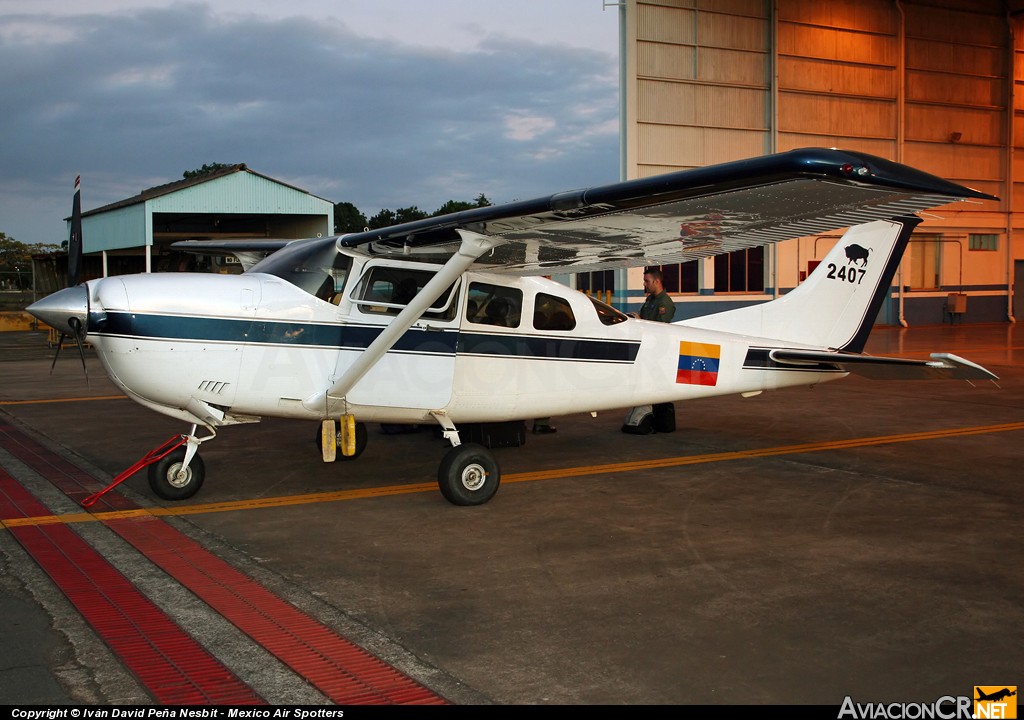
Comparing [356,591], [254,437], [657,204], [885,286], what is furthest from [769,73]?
[356,591]

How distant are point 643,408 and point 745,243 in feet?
12.1

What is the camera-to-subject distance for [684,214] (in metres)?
5.96

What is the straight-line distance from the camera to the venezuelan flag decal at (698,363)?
870 centimetres

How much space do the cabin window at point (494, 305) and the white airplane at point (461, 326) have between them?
2cm

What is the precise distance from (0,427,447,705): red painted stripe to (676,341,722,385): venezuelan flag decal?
15.9 ft

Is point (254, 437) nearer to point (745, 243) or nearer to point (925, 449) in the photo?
point (745, 243)

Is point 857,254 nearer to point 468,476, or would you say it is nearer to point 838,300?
point 838,300

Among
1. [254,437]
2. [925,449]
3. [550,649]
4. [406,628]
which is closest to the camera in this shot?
[550,649]

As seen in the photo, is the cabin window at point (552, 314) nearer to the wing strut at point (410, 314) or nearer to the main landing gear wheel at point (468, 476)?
A: the wing strut at point (410, 314)

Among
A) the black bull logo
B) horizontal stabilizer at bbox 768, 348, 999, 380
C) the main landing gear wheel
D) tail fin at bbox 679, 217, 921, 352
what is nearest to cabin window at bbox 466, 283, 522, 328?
the main landing gear wheel

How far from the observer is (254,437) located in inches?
407

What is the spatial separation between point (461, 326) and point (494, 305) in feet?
1.41

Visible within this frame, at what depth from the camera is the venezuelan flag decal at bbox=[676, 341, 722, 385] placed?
8.70 metres

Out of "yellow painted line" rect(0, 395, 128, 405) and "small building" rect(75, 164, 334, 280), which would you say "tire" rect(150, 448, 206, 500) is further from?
"small building" rect(75, 164, 334, 280)
